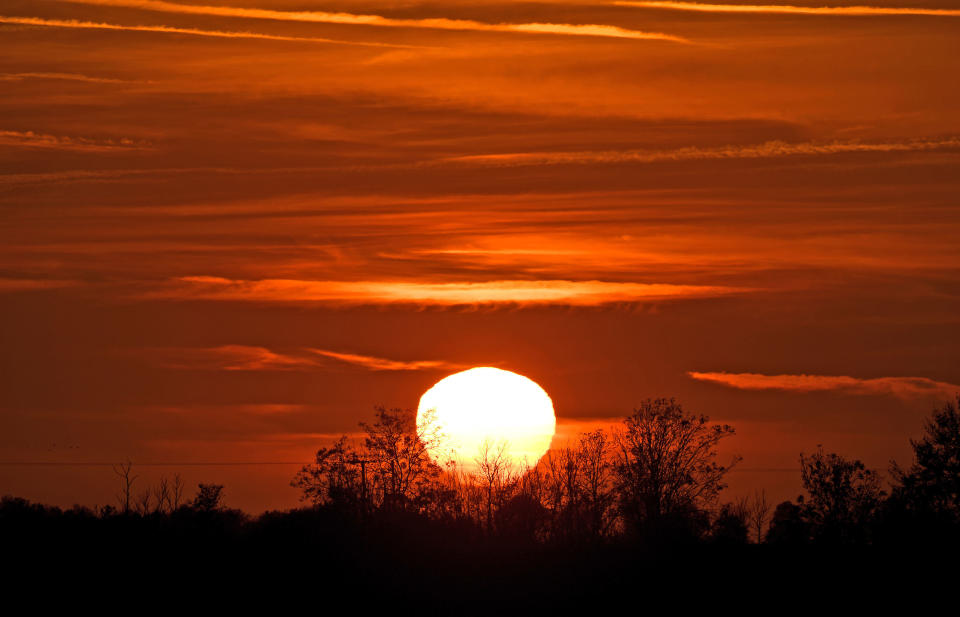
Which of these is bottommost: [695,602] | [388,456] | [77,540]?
[695,602]

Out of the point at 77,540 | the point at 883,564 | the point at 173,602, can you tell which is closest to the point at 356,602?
the point at 173,602

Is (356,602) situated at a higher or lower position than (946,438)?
lower

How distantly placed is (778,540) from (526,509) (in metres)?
16.7

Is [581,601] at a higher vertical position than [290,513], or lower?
lower

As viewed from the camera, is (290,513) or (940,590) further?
(290,513)

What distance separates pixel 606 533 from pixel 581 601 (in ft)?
54.8

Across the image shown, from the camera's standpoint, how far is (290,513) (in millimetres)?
93062

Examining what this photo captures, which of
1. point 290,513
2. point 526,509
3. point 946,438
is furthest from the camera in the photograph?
point 526,509

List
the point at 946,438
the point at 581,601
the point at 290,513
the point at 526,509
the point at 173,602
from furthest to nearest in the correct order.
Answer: the point at 526,509 → the point at 290,513 → the point at 946,438 → the point at 581,601 → the point at 173,602

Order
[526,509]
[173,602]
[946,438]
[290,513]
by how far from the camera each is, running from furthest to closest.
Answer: [526,509] → [290,513] → [946,438] → [173,602]

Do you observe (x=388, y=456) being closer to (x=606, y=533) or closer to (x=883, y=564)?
(x=606, y=533)

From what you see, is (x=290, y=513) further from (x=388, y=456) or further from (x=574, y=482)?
(x=574, y=482)

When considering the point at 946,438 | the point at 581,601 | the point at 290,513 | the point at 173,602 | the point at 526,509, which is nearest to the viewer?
the point at 173,602

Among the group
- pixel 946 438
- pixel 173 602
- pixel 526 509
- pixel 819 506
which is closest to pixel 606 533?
pixel 526 509
